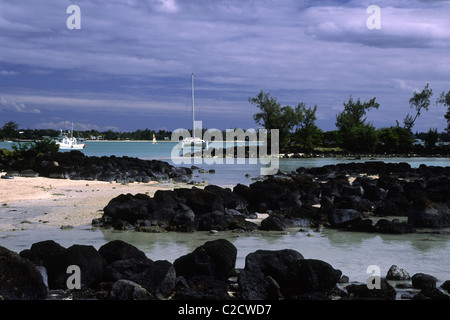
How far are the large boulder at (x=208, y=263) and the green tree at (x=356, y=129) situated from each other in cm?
6808

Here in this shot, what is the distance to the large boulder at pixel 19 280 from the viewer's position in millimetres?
6367

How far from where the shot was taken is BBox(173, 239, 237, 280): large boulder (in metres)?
7.35

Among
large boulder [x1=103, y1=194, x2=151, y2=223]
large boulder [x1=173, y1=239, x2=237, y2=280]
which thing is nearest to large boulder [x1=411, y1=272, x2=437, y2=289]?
Answer: large boulder [x1=173, y1=239, x2=237, y2=280]

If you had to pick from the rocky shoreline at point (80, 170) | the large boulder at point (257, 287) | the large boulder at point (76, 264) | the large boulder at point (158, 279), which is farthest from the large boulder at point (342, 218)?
the rocky shoreline at point (80, 170)

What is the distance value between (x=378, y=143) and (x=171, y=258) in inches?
2743

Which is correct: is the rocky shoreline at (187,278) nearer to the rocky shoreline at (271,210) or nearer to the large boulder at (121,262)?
the large boulder at (121,262)

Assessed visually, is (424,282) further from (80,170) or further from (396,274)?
(80,170)

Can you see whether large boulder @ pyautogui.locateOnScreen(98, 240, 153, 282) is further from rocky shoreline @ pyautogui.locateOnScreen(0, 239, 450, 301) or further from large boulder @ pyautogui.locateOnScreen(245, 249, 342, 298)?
large boulder @ pyautogui.locateOnScreen(245, 249, 342, 298)

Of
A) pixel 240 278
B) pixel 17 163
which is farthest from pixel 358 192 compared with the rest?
pixel 17 163

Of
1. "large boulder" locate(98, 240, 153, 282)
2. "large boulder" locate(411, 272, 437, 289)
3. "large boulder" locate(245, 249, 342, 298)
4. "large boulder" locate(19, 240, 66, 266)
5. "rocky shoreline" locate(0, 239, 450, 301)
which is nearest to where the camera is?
"rocky shoreline" locate(0, 239, 450, 301)

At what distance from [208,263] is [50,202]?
405 inches

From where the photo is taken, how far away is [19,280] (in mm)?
6457

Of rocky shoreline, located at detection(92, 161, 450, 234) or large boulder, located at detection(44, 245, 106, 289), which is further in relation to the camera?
rocky shoreline, located at detection(92, 161, 450, 234)
